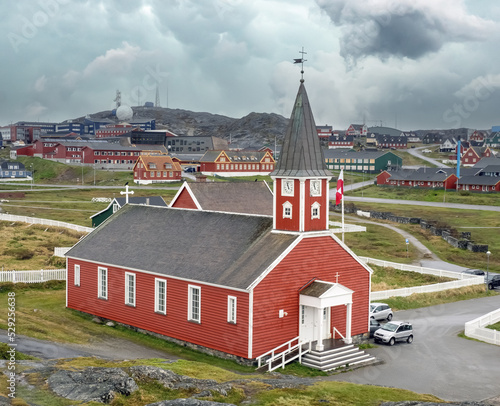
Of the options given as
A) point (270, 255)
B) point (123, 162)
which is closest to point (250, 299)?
point (270, 255)

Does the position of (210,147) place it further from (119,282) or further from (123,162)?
(119,282)

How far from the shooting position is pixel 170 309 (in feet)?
110

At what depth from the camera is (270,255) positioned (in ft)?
101

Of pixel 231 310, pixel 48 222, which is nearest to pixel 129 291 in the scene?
pixel 231 310

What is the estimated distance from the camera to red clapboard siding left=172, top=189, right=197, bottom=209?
49250mm

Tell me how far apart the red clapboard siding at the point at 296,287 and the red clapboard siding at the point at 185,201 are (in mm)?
18051

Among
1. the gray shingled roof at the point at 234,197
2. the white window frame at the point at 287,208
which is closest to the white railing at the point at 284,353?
the white window frame at the point at 287,208

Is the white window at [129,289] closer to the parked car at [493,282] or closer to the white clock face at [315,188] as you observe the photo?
the white clock face at [315,188]

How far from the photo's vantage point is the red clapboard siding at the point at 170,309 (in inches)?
1182

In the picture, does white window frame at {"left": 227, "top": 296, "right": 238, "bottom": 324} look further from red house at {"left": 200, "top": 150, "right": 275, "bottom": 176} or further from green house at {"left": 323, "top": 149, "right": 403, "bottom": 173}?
green house at {"left": 323, "top": 149, "right": 403, "bottom": 173}

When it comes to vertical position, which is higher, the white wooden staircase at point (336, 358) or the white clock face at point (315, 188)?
the white clock face at point (315, 188)

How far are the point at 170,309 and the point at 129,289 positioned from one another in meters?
3.86

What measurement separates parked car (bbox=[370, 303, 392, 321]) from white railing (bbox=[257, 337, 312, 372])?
31.5 ft

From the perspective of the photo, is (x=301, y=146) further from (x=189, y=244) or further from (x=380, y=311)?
(x=380, y=311)
